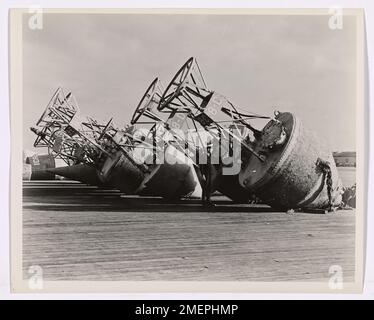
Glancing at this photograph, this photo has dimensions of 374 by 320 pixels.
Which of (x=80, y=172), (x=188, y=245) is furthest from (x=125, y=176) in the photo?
(x=80, y=172)

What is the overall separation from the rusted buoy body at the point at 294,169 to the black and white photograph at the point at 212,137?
22 millimetres

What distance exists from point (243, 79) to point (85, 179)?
9.28 m

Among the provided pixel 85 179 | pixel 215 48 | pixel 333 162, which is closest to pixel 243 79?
pixel 215 48

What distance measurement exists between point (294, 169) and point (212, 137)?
1640 mm

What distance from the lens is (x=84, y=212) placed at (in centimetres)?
1026

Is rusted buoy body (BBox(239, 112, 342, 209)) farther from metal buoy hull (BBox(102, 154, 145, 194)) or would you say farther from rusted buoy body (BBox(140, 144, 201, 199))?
metal buoy hull (BBox(102, 154, 145, 194))

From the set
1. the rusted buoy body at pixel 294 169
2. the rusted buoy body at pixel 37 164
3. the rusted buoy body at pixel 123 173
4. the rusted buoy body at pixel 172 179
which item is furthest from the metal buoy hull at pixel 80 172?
the rusted buoy body at pixel 294 169

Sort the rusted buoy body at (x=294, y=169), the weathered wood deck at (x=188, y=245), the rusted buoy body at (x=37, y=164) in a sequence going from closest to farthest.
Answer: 1. the weathered wood deck at (x=188, y=245)
2. the rusted buoy body at (x=294, y=169)
3. the rusted buoy body at (x=37, y=164)

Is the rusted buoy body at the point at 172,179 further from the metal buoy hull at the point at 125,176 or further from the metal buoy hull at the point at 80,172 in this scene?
the metal buoy hull at the point at 80,172

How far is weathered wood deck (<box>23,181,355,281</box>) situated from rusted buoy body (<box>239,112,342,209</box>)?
0.34 meters

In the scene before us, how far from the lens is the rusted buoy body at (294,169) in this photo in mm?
9430

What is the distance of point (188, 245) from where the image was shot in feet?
27.9

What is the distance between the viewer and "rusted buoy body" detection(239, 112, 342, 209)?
30.9ft
